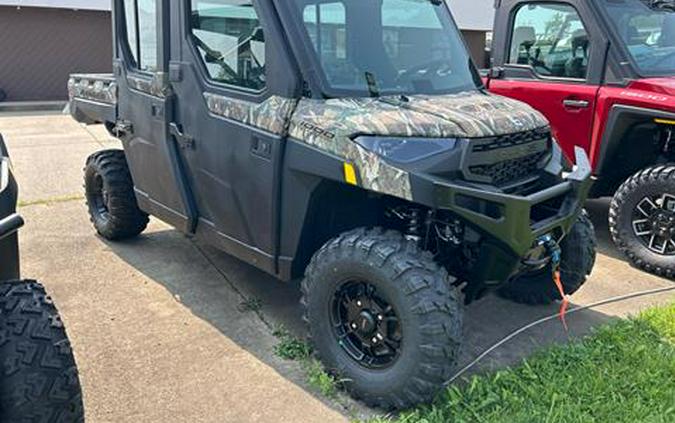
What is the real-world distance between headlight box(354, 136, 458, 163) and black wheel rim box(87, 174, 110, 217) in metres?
3.02

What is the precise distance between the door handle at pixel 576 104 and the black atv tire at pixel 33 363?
4.17 m

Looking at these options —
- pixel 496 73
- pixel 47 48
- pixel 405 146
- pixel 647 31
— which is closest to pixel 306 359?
pixel 405 146

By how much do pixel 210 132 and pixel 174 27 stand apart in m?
0.69

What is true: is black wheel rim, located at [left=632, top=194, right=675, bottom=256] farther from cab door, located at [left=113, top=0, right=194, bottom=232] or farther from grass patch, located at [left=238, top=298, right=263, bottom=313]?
cab door, located at [left=113, top=0, right=194, bottom=232]

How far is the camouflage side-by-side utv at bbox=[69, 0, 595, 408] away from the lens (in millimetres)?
2865

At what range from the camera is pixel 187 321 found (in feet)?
12.6

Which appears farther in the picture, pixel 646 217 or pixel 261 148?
pixel 646 217

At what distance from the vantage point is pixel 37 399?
213cm

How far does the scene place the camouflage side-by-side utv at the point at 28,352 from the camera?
210 centimetres

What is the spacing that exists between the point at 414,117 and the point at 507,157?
0.51 meters

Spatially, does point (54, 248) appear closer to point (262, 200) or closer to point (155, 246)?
point (155, 246)

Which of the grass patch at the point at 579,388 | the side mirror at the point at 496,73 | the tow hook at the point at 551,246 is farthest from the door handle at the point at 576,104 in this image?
the tow hook at the point at 551,246

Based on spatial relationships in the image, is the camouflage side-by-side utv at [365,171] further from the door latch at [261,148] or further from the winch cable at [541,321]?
the winch cable at [541,321]

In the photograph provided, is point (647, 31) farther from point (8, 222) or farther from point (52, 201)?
point (52, 201)
